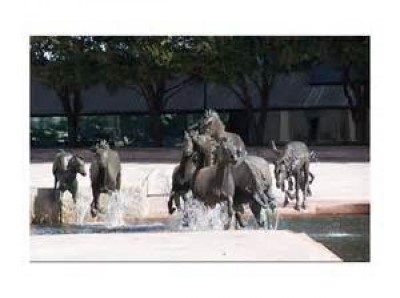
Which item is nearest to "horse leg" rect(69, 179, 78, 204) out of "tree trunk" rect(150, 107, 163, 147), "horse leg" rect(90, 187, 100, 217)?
"horse leg" rect(90, 187, 100, 217)

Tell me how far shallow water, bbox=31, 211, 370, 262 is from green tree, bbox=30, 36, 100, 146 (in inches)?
78.3

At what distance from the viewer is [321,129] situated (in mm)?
15844

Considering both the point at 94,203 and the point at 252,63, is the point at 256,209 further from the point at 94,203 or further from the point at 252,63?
the point at 252,63

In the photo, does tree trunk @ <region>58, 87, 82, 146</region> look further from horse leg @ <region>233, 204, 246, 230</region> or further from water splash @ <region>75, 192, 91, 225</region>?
horse leg @ <region>233, 204, 246, 230</region>

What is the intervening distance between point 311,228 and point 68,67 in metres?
4.49

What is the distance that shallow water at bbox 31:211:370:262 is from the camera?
12625 mm

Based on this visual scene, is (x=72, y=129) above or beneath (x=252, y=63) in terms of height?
beneath

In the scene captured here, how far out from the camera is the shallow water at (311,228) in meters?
12.6

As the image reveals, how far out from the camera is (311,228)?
13711 mm

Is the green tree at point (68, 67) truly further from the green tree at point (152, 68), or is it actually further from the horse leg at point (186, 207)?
the horse leg at point (186, 207)

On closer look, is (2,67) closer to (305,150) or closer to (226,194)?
(226,194)

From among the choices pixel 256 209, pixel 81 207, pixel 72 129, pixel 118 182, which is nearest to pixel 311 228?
pixel 256 209

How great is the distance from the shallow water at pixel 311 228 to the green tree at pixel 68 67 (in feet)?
6.52

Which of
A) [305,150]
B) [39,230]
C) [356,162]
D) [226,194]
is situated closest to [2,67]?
[39,230]
